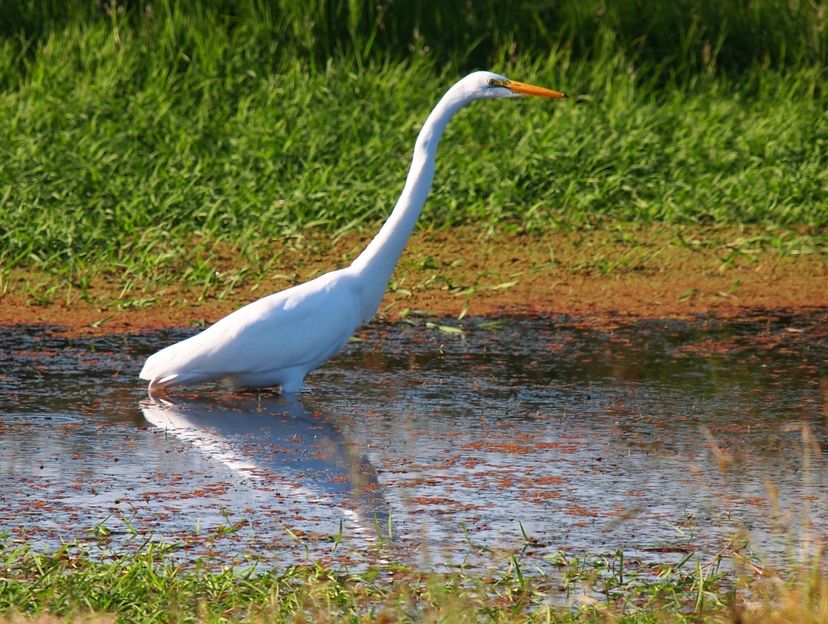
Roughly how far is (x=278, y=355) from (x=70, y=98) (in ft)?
16.1

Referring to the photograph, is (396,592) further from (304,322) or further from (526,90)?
(526,90)

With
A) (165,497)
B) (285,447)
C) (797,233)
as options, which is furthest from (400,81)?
(165,497)

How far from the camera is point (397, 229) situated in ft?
21.4

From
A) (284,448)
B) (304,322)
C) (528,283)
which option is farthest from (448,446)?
(528,283)

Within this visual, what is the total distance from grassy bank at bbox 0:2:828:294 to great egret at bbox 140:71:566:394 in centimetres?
196

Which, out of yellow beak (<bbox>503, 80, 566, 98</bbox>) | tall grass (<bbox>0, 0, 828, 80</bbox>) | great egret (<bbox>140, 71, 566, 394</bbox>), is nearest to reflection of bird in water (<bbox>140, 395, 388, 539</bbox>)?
great egret (<bbox>140, 71, 566, 394</bbox>)

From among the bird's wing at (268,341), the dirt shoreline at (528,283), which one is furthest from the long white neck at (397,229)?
the dirt shoreline at (528,283)

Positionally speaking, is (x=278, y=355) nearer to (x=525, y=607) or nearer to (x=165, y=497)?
(x=165, y=497)

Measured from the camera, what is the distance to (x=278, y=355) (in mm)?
6258

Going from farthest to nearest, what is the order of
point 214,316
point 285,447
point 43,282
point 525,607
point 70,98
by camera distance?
point 70,98, point 43,282, point 214,316, point 285,447, point 525,607

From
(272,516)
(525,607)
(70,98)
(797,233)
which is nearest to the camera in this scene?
(525,607)

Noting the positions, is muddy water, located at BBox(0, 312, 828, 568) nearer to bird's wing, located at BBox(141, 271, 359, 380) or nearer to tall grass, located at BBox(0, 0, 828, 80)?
bird's wing, located at BBox(141, 271, 359, 380)

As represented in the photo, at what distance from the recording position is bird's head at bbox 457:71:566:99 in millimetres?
6660

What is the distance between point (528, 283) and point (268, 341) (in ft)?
8.23
